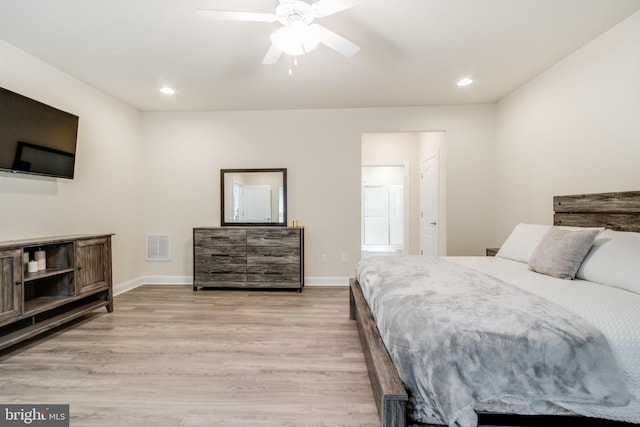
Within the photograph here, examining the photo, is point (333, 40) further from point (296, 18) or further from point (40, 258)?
point (40, 258)

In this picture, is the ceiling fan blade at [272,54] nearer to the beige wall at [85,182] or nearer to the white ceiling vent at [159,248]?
the beige wall at [85,182]

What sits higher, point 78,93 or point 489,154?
point 78,93

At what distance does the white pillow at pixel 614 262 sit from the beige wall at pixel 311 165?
2071 millimetres

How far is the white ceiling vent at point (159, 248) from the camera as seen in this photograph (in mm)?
4234

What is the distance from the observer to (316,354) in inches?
84.3

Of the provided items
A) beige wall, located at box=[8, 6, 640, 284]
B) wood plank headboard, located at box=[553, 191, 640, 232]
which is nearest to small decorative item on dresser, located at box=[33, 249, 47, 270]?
beige wall, located at box=[8, 6, 640, 284]

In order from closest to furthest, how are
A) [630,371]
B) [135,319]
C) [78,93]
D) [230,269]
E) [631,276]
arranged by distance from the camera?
[630,371]
[631,276]
[135,319]
[78,93]
[230,269]

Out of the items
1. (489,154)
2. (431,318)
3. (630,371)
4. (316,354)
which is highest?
(489,154)

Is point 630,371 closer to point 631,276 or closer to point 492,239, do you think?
point 631,276

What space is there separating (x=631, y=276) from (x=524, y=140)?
222 centimetres

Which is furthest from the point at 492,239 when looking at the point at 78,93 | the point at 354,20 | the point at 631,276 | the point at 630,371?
the point at 78,93

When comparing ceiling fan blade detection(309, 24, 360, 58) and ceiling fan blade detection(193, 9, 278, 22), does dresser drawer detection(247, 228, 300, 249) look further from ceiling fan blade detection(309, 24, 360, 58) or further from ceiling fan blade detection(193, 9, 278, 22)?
ceiling fan blade detection(193, 9, 278, 22)

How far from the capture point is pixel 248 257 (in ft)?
12.6

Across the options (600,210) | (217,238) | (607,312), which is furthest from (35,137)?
(600,210)
